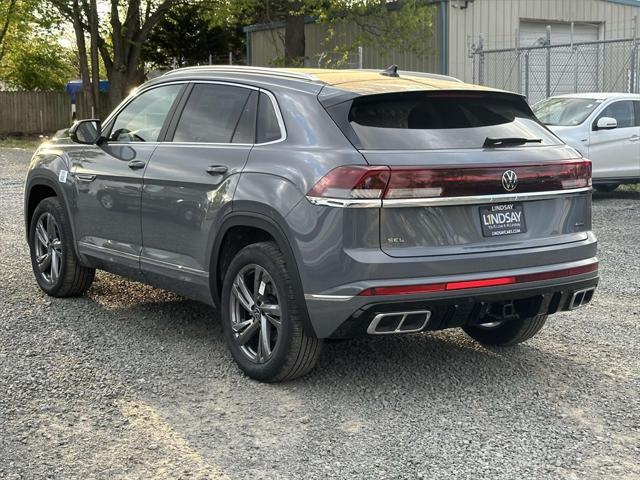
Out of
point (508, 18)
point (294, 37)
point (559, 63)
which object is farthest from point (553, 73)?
point (294, 37)

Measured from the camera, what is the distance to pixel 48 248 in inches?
288

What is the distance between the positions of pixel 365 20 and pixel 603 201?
11.8 m

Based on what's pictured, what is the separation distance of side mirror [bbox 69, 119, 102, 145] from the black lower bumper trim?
9.46ft

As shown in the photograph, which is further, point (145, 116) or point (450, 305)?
point (145, 116)

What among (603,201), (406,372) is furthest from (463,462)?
(603,201)

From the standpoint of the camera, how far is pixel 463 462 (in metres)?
4.03

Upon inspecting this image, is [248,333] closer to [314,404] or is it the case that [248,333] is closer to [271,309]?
[271,309]

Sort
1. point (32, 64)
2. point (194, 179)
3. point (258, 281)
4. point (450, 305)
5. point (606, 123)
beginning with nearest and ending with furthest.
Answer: point (450, 305), point (258, 281), point (194, 179), point (606, 123), point (32, 64)

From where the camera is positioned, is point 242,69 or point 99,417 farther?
point 242,69

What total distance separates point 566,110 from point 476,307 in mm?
11661

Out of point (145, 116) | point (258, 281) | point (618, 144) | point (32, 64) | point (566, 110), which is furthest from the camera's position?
point (32, 64)

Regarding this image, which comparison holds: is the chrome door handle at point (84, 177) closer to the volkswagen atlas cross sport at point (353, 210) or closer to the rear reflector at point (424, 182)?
the volkswagen atlas cross sport at point (353, 210)

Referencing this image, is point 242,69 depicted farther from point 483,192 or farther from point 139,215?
point 483,192

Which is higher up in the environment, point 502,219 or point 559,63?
point 559,63
